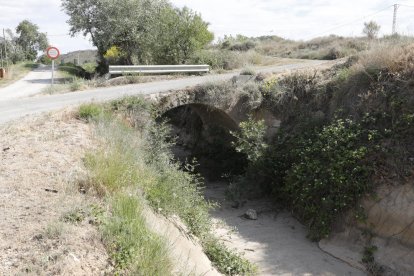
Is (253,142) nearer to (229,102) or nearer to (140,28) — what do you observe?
(229,102)

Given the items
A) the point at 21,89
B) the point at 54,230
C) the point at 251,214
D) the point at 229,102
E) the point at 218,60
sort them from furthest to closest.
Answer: the point at 21,89 → the point at 218,60 → the point at 229,102 → the point at 251,214 → the point at 54,230

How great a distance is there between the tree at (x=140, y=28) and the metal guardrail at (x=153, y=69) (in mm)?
4683

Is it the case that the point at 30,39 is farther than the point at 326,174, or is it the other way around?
the point at 30,39

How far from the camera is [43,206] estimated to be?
200 inches

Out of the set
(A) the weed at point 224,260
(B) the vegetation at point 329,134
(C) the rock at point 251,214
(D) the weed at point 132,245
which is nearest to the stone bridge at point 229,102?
(B) the vegetation at point 329,134

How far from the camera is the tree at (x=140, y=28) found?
75.4 ft

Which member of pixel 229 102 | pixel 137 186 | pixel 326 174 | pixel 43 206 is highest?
pixel 229 102

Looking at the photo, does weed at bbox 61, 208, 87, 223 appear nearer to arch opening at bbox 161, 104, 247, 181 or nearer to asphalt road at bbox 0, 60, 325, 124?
asphalt road at bbox 0, 60, 325, 124

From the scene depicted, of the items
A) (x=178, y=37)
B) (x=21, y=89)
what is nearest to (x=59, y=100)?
(x=178, y=37)

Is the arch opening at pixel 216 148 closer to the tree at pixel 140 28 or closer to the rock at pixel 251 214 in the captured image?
the rock at pixel 251 214

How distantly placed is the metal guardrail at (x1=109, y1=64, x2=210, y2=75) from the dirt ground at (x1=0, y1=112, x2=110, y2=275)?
8483 millimetres

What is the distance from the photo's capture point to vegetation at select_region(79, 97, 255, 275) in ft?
15.0

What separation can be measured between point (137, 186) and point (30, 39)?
222ft

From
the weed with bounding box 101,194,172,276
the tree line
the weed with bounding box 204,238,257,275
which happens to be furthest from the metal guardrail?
the tree line
